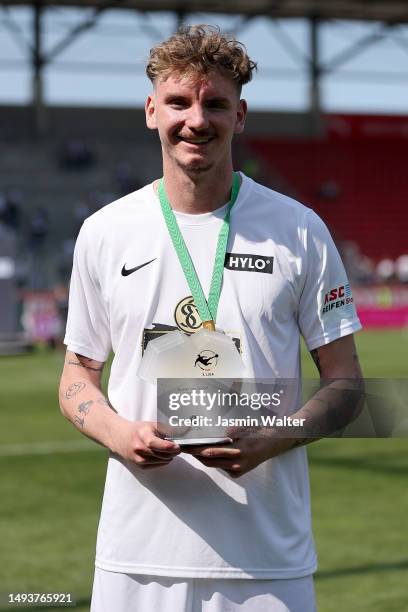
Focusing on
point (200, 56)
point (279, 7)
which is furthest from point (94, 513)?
point (279, 7)

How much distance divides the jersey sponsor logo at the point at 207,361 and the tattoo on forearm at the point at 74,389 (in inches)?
16.6

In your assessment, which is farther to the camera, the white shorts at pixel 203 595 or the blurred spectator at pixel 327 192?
the blurred spectator at pixel 327 192

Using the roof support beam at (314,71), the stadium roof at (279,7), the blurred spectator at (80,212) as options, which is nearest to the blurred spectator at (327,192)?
the roof support beam at (314,71)

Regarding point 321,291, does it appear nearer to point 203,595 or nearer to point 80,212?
point 203,595

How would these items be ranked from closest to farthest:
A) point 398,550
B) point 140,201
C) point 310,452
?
point 140,201
point 398,550
point 310,452

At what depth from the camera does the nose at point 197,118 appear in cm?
246

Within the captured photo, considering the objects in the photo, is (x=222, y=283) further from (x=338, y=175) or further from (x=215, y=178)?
(x=338, y=175)

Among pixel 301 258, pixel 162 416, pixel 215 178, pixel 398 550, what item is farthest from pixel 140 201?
pixel 398 550

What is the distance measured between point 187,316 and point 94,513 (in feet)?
16.5

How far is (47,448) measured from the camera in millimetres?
10211

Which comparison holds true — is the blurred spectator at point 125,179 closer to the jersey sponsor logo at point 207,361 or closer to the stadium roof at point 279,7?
the stadium roof at point 279,7

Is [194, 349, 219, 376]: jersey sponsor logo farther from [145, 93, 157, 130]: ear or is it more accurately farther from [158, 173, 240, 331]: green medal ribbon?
[145, 93, 157, 130]: ear

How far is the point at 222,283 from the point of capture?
2.56 metres

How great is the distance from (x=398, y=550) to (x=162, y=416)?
440 centimetres
